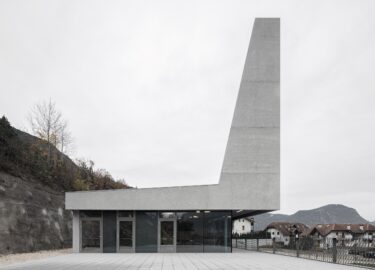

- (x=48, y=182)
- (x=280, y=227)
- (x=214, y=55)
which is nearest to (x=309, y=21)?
(x=214, y=55)

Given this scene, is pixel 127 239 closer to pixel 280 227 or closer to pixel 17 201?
pixel 17 201

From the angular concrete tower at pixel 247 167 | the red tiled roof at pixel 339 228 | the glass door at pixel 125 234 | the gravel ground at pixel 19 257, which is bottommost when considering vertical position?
the red tiled roof at pixel 339 228

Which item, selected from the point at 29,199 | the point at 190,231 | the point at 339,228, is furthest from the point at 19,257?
the point at 339,228

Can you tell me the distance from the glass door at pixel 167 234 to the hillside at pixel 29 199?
9758 millimetres

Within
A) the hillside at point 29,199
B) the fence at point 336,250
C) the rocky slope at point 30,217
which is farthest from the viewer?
the hillside at point 29,199

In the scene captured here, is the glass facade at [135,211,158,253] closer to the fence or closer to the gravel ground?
the gravel ground

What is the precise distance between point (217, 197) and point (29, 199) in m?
15.7

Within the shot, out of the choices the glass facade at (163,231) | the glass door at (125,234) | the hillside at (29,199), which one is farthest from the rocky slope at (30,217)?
the glass door at (125,234)

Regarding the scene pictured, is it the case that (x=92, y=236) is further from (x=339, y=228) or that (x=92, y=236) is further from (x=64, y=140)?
A: (x=339, y=228)

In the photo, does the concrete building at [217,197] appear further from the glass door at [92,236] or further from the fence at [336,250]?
the fence at [336,250]

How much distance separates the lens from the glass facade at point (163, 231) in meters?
26.6

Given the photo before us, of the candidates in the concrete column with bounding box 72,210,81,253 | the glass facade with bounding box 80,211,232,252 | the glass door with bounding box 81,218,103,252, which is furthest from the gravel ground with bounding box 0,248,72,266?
the glass facade with bounding box 80,211,232,252

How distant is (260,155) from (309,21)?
888 centimetres

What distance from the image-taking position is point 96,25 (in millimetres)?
20328
